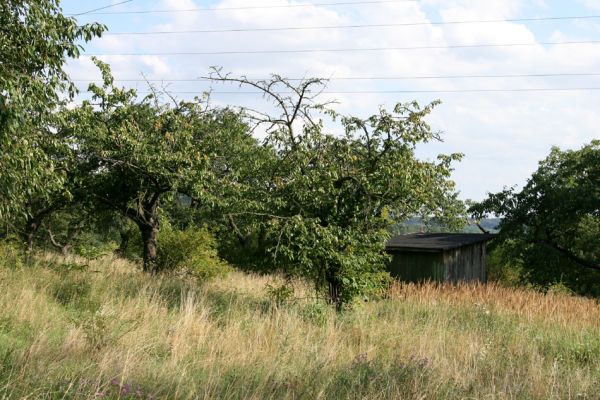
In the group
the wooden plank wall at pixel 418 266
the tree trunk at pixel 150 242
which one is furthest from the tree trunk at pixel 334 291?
the wooden plank wall at pixel 418 266

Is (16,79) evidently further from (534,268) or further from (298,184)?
(534,268)

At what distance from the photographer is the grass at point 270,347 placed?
478cm

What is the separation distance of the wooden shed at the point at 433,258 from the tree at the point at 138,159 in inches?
461

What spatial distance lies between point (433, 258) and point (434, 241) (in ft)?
5.02

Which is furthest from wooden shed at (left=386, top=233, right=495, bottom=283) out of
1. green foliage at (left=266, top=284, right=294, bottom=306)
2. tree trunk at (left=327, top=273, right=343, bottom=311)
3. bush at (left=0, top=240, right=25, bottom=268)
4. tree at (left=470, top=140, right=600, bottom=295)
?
bush at (left=0, top=240, right=25, bottom=268)

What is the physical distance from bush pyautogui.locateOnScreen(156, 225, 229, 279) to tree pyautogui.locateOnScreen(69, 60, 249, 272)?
0.27 metres

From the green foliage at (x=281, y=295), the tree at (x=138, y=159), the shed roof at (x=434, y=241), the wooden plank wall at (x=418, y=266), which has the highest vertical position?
the tree at (x=138, y=159)

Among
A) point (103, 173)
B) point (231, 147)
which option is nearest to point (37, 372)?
point (103, 173)

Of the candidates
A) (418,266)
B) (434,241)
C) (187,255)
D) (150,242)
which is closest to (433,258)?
(418,266)

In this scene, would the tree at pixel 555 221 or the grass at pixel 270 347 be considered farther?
the tree at pixel 555 221

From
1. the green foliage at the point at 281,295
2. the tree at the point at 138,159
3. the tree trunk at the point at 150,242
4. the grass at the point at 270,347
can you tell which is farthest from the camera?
the tree trunk at the point at 150,242

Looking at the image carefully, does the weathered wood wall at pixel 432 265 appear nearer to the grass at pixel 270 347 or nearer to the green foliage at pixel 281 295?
the grass at pixel 270 347

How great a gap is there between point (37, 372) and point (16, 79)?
3987 mm

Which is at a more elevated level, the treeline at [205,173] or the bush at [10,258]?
the treeline at [205,173]
